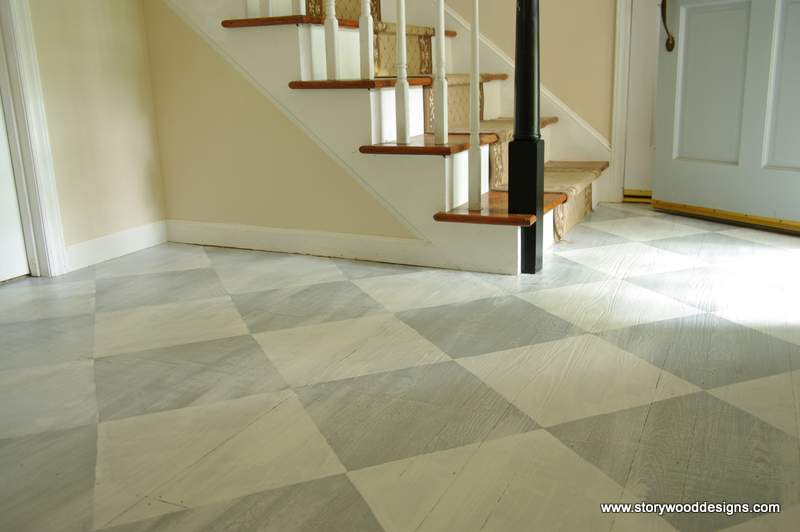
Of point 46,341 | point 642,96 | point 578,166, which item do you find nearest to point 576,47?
point 642,96

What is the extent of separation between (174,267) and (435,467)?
1.50m

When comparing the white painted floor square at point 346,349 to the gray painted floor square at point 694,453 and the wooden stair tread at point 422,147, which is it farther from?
the wooden stair tread at point 422,147

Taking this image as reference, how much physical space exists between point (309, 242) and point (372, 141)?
1.40ft

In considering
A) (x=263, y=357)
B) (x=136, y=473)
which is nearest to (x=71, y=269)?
(x=263, y=357)

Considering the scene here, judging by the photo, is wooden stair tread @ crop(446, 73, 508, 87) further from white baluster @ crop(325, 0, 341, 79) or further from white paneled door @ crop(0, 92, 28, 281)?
white paneled door @ crop(0, 92, 28, 281)

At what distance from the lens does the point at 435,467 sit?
3.59 ft

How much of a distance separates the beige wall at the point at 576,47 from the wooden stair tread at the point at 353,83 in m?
0.87

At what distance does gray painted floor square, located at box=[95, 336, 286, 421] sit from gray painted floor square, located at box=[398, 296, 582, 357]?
15.4 inches

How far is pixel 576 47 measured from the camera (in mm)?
3033

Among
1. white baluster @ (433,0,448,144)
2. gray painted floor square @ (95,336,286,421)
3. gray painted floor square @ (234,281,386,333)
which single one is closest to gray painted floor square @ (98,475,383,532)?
gray painted floor square @ (95,336,286,421)

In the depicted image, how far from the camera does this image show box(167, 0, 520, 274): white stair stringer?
2.15 metres

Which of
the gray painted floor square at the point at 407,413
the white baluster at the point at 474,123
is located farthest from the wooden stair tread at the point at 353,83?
the gray painted floor square at the point at 407,413

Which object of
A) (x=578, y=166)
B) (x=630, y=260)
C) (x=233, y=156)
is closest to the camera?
(x=630, y=260)

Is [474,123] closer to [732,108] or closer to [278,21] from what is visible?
[278,21]
